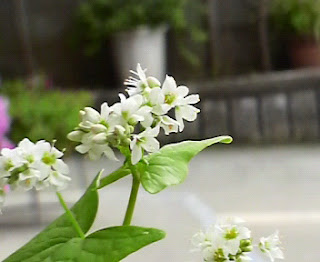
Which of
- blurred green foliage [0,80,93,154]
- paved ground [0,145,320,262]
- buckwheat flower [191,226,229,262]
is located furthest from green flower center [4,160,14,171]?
blurred green foliage [0,80,93,154]

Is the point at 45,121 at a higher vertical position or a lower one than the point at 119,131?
lower

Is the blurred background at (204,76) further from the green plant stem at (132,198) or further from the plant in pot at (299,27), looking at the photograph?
the green plant stem at (132,198)

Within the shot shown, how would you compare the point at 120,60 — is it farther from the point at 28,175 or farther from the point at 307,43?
the point at 28,175

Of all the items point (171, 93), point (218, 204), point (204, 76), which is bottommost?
point (218, 204)

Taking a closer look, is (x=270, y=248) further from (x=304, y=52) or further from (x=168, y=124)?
(x=304, y=52)

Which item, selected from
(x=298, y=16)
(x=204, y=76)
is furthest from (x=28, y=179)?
(x=204, y=76)

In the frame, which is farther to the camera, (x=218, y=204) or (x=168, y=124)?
(x=218, y=204)

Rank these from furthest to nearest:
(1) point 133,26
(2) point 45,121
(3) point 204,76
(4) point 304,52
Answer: (3) point 204,76 < (4) point 304,52 < (1) point 133,26 < (2) point 45,121

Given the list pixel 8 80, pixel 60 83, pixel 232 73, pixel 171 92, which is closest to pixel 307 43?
pixel 232 73
